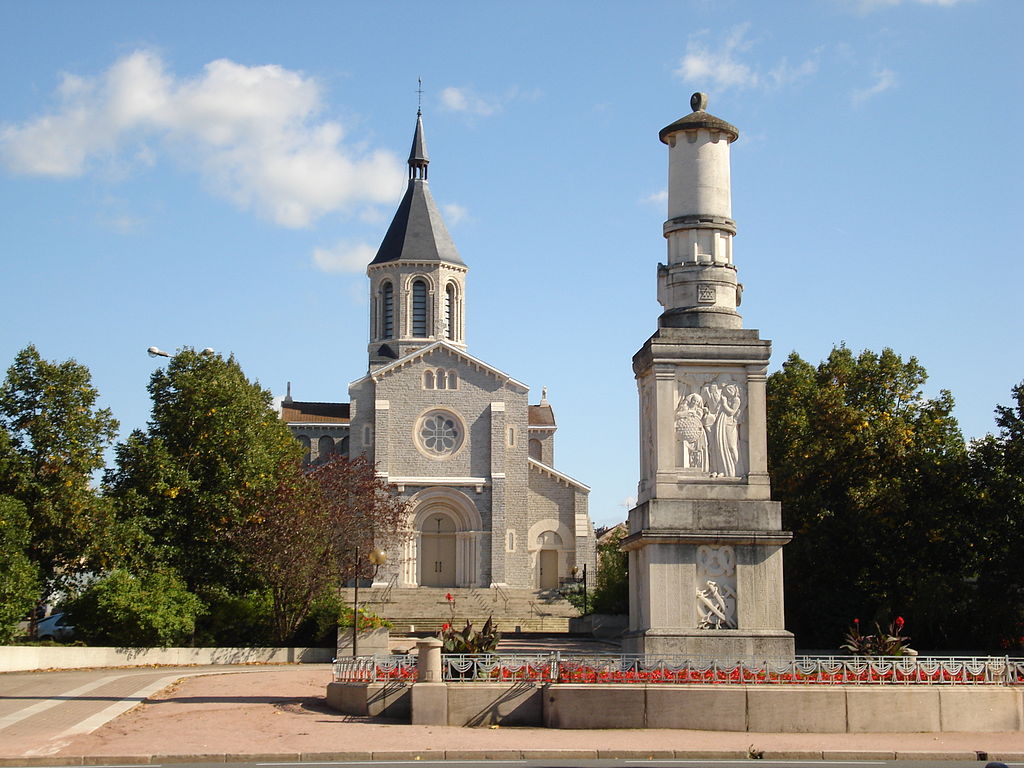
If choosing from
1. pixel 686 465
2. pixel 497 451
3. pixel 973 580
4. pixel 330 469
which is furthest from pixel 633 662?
pixel 497 451

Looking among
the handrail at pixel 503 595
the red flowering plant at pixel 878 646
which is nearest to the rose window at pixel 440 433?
the handrail at pixel 503 595

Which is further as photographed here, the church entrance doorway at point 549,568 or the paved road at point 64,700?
the church entrance doorway at point 549,568

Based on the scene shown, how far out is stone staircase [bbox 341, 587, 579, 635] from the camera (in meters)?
54.5

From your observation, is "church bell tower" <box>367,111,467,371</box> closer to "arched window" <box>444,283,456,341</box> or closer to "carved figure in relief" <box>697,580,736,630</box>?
"arched window" <box>444,283,456,341</box>

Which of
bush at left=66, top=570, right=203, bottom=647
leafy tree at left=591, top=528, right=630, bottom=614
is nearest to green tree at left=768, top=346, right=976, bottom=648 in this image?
leafy tree at left=591, top=528, right=630, bottom=614

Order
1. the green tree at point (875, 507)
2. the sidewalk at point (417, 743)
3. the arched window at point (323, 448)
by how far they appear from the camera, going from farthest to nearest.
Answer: the arched window at point (323, 448), the green tree at point (875, 507), the sidewalk at point (417, 743)

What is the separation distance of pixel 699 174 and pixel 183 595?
72.0 feet

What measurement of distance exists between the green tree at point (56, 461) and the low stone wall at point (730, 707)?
62.2 feet

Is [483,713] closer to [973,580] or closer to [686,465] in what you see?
[686,465]

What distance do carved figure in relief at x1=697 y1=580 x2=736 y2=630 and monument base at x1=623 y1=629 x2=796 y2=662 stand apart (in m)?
0.13

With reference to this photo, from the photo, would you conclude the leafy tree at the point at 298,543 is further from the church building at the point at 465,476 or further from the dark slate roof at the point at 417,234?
the dark slate roof at the point at 417,234

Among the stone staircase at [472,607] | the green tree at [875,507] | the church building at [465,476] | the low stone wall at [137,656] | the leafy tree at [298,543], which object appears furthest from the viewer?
the church building at [465,476]

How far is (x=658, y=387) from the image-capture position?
67.3ft

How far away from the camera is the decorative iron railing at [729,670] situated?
740 inches
